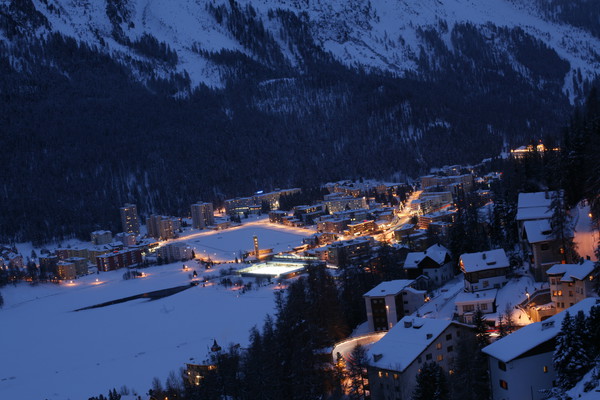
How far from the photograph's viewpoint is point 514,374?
12539 mm

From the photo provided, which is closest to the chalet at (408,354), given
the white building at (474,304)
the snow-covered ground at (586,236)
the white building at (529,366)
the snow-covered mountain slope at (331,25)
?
the white building at (474,304)

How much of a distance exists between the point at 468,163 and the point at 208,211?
33.1 metres

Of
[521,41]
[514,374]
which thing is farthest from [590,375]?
[521,41]

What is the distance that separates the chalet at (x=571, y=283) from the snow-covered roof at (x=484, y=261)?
10.7ft

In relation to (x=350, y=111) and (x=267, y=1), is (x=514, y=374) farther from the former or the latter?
(x=267, y=1)

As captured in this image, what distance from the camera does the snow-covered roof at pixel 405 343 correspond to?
14719 mm

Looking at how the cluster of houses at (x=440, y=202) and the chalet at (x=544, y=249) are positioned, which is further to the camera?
the cluster of houses at (x=440, y=202)

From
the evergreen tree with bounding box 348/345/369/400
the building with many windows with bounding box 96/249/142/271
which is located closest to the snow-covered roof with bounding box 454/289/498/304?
the evergreen tree with bounding box 348/345/369/400

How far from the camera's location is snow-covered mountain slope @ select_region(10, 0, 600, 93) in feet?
441

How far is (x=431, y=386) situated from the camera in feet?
41.9

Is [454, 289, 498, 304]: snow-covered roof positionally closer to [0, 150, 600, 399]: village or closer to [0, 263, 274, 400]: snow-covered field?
[0, 150, 600, 399]: village

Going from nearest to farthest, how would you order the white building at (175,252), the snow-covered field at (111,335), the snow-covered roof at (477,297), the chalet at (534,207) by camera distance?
the snow-covered roof at (477,297)
the chalet at (534,207)
the snow-covered field at (111,335)
the white building at (175,252)

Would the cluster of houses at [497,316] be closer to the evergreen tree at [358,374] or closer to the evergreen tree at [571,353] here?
the evergreen tree at [358,374]

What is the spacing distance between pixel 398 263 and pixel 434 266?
11.1ft
